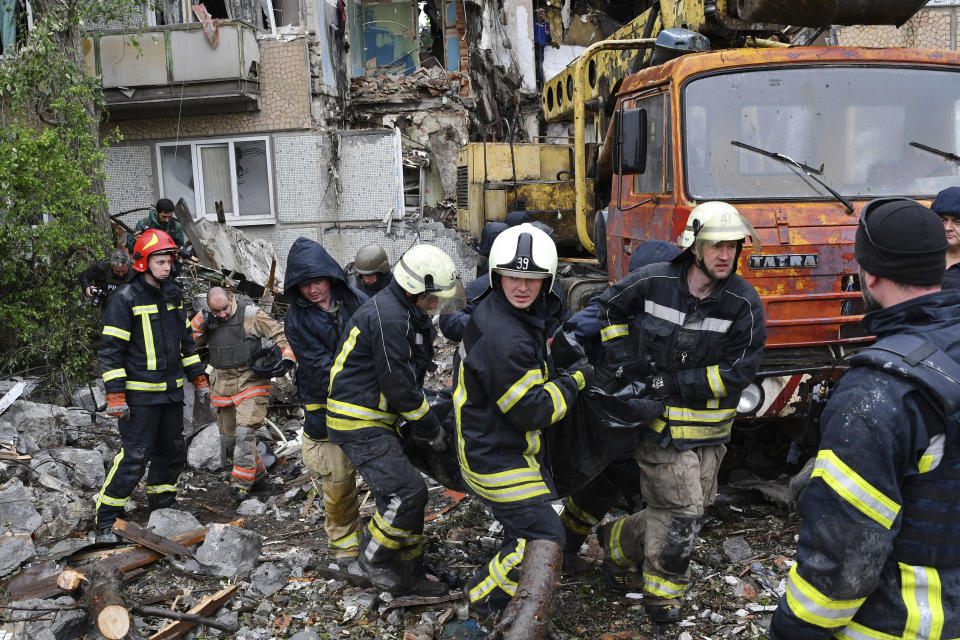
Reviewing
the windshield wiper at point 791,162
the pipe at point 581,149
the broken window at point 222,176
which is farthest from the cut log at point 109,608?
the broken window at point 222,176

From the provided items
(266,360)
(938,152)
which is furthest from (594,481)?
(266,360)

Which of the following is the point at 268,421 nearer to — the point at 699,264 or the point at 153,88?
the point at 699,264

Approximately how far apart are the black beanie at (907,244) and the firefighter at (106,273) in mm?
7538

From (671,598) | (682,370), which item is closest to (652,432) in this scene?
(682,370)

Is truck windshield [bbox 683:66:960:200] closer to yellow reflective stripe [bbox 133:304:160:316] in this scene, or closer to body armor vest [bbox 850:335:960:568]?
body armor vest [bbox 850:335:960:568]

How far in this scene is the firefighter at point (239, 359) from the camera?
250 inches

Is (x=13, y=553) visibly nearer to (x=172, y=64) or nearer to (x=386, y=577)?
(x=386, y=577)

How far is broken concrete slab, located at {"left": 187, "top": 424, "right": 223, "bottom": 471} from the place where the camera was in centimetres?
686

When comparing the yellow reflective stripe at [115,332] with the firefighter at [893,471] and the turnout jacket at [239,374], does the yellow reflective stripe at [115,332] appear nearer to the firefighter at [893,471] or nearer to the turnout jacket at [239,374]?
the turnout jacket at [239,374]

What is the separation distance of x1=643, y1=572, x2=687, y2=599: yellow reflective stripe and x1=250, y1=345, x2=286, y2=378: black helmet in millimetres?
3576

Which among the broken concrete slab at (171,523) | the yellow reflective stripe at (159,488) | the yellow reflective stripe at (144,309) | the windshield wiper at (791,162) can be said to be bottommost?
the broken concrete slab at (171,523)

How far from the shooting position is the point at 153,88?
11.5m

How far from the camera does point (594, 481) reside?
14.0 feet

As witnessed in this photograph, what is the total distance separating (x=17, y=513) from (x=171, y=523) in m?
1.18
